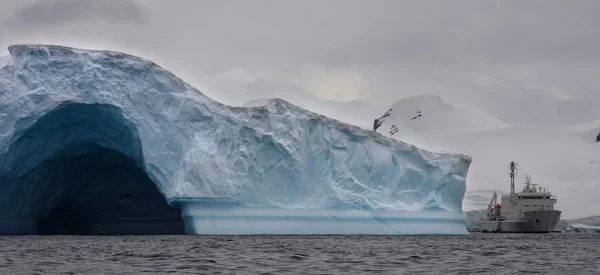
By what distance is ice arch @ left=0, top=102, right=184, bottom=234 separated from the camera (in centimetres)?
2325

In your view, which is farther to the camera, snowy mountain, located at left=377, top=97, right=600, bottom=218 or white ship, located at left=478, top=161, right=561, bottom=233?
snowy mountain, located at left=377, top=97, right=600, bottom=218

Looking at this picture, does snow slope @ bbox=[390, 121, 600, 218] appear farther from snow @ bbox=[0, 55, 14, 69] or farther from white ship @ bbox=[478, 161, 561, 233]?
snow @ bbox=[0, 55, 14, 69]

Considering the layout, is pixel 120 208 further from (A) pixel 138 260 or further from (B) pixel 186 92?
(A) pixel 138 260

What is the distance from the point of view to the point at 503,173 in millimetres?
51688

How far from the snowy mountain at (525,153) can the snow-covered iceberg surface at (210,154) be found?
22177mm

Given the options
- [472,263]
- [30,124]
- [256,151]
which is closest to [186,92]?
[256,151]

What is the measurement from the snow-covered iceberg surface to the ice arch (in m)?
0.06

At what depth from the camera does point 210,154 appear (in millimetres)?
22922

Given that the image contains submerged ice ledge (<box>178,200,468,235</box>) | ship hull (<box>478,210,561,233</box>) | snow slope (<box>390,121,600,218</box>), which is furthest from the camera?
snow slope (<box>390,121,600,218</box>)

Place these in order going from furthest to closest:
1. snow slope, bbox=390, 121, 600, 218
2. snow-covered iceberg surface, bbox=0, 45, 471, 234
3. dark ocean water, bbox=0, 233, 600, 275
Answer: snow slope, bbox=390, 121, 600, 218
snow-covered iceberg surface, bbox=0, 45, 471, 234
dark ocean water, bbox=0, 233, 600, 275

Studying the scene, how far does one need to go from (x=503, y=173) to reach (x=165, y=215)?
89.8 ft

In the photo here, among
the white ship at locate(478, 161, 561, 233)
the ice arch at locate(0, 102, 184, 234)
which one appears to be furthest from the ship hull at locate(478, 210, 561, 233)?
the ice arch at locate(0, 102, 184, 234)

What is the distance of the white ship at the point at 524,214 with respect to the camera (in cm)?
4244

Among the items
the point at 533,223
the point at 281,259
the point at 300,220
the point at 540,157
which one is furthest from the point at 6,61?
the point at 540,157
